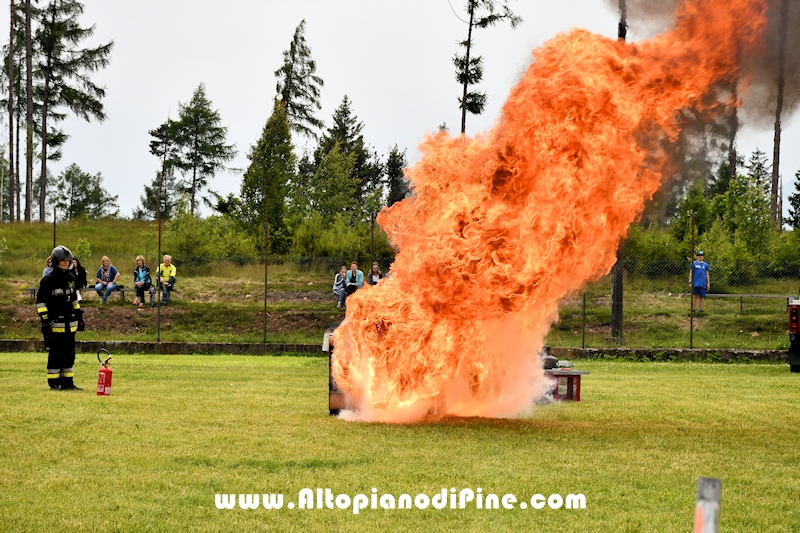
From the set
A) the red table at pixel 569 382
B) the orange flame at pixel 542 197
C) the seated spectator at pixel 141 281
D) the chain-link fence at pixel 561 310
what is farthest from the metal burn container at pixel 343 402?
the seated spectator at pixel 141 281

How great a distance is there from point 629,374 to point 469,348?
9645 mm

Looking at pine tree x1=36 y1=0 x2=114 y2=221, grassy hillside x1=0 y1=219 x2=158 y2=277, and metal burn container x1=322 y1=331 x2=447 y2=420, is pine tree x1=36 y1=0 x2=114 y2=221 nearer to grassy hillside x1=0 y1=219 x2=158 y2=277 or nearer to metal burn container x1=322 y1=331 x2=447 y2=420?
grassy hillside x1=0 y1=219 x2=158 y2=277

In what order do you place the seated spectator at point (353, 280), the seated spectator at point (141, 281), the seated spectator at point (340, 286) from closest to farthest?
1. the seated spectator at point (353, 280)
2. the seated spectator at point (340, 286)
3. the seated spectator at point (141, 281)

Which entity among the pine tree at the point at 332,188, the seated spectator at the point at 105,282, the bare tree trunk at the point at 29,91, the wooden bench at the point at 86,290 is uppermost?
the bare tree trunk at the point at 29,91

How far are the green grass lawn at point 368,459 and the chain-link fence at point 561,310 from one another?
11.6 metres

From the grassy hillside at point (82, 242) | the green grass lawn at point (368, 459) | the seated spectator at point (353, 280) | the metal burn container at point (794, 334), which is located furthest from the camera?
the grassy hillside at point (82, 242)

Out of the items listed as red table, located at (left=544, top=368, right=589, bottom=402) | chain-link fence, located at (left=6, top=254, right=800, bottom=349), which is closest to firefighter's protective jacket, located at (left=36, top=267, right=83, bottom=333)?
red table, located at (left=544, top=368, right=589, bottom=402)

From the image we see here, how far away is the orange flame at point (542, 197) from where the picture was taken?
38.1ft

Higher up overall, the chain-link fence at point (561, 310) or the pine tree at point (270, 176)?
the pine tree at point (270, 176)

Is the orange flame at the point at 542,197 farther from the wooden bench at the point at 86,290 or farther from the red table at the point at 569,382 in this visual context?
the wooden bench at the point at 86,290

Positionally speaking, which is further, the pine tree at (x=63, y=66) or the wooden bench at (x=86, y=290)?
the pine tree at (x=63, y=66)

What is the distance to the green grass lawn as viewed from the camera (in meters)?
6.93

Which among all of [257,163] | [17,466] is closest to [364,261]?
[257,163]

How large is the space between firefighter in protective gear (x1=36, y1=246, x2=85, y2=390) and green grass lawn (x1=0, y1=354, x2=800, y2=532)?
18.9 inches
